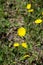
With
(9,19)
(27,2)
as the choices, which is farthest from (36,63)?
(27,2)

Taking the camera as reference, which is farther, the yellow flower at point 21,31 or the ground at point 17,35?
the yellow flower at point 21,31

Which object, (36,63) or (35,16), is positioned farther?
(35,16)

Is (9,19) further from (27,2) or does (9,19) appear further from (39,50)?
(39,50)

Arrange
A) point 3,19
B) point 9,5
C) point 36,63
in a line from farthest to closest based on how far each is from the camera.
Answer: point 9,5 → point 3,19 → point 36,63

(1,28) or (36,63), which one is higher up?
(1,28)

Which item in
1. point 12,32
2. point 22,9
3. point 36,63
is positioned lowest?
point 36,63

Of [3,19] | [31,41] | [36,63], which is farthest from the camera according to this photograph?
[3,19]

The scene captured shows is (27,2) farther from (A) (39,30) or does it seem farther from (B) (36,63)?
(B) (36,63)

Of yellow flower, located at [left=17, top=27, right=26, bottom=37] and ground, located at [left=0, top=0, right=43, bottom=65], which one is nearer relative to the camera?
ground, located at [left=0, top=0, right=43, bottom=65]

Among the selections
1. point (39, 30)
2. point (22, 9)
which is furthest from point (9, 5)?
point (39, 30)

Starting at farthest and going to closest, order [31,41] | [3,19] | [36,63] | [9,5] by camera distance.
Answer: [9,5]
[3,19]
[31,41]
[36,63]
